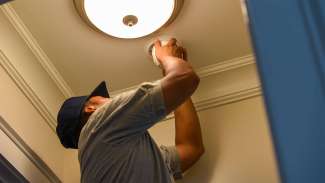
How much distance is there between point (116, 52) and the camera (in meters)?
1.90

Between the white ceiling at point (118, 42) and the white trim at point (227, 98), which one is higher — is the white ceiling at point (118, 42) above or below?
above

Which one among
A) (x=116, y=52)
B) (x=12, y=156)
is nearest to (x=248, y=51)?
(x=116, y=52)

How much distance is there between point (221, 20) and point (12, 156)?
89 cm

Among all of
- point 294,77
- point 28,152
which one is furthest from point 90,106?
point 294,77

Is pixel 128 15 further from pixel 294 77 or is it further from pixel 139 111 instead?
pixel 294 77

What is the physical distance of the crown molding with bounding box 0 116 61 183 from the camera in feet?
5.46

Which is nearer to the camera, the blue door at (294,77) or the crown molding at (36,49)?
the blue door at (294,77)

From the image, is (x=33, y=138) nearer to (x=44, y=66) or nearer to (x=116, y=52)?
(x=44, y=66)

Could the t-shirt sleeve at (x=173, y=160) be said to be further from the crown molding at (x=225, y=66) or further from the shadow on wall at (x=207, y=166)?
the crown molding at (x=225, y=66)

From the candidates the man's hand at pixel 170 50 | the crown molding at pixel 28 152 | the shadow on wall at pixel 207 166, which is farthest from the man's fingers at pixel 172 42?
the crown molding at pixel 28 152

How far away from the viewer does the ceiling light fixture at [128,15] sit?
5.14ft

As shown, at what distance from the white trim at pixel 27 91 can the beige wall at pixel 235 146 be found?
1.49ft

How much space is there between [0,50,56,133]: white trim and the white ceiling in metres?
0.16

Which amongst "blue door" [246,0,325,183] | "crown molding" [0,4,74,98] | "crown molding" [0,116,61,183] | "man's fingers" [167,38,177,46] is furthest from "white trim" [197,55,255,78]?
"blue door" [246,0,325,183]
